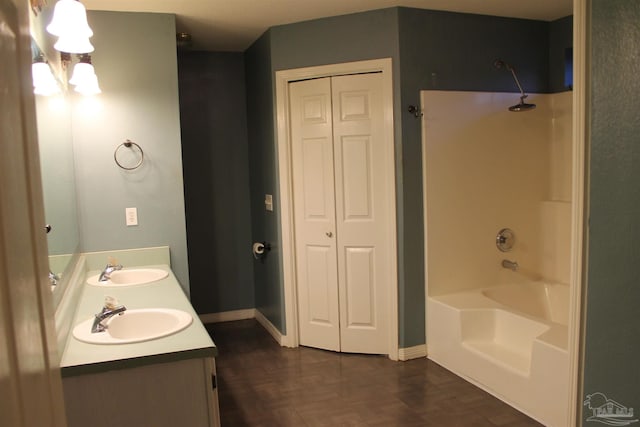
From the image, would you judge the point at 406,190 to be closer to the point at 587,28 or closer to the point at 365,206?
the point at 365,206

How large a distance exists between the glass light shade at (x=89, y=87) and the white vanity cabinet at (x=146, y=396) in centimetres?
165

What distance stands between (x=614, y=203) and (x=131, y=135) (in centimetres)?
270

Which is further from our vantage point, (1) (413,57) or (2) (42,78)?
(1) (413,57)

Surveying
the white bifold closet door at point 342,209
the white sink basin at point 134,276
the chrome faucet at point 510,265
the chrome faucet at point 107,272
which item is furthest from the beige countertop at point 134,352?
the chrome faucet at point 510,265

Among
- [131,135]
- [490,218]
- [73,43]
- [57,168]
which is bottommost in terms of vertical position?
[490,218]

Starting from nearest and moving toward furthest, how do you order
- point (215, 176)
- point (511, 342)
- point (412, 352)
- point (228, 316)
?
1. point (511, 342)
2. point (412, 352)
3. point (215, 176)
4. point (228, 316)

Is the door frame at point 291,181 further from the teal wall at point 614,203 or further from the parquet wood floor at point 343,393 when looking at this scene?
the teal wall at point 614,203

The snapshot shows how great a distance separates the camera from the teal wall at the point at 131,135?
317cm

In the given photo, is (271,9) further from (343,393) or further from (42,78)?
(343,393)

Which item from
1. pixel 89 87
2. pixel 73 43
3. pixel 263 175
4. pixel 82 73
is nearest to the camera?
pixel 73 43

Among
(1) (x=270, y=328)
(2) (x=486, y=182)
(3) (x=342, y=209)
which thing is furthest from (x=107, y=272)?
(2) (x=486, y=182)

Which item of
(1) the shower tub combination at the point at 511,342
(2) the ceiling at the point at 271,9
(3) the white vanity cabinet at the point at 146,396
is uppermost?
(2) the ceiling at the point at 271,9

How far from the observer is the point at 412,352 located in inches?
142

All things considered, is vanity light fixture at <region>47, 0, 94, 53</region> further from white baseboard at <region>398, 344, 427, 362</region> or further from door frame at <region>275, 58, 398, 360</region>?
white baseboard at <region>398, 344, 427, 362</region>
